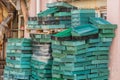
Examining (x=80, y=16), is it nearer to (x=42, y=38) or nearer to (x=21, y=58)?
(x=42, y=38)

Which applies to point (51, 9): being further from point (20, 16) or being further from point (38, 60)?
point (20, 16)

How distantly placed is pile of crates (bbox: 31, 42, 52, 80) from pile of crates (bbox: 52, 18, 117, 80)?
1.69ft

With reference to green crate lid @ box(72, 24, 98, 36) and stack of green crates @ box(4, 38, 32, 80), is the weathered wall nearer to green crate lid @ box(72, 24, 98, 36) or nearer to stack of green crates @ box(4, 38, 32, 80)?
green crate lid @ box(72, 24, 98, 36)

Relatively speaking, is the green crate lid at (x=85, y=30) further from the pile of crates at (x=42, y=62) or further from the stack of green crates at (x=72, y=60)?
the pile of crates at (x=42, y=62)

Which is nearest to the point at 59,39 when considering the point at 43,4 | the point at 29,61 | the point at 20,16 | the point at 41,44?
the point at 41,44

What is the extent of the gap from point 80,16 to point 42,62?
1.63 m

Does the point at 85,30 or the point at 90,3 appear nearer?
the point at 85,30

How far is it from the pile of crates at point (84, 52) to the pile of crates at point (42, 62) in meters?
0.52

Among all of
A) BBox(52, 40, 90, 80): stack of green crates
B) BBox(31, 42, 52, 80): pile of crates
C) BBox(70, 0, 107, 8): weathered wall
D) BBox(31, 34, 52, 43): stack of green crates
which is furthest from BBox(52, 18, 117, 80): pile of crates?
BBox(70, 0, 107, 8): weathered wall

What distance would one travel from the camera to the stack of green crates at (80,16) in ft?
26.1

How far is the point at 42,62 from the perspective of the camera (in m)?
8.70

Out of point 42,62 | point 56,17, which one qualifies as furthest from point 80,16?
point 42,62

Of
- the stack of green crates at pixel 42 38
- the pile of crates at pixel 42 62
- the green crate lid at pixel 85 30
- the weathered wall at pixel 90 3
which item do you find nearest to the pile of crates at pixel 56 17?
the stack of green crates at pixel 42 38

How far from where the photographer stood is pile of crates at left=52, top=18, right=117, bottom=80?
7520 mm
